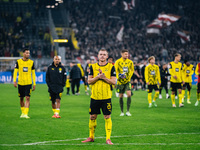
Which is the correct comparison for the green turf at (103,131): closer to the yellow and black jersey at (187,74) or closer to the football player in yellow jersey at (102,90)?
the football player in yellow jersey at (102,90)

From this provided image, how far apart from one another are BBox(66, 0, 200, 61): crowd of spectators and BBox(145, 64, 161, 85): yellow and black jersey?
26834 millimetres

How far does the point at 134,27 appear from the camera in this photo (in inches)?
2121

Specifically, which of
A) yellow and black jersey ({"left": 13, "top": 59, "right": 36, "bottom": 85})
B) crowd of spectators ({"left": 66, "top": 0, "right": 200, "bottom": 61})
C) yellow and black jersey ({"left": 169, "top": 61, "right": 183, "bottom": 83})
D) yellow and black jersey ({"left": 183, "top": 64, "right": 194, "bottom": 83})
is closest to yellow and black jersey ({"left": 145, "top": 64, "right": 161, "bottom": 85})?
yellow and black jersey ({"left": 169, "top": 61, "right": 183, "bottom": 83})

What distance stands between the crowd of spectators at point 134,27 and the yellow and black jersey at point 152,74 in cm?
2683

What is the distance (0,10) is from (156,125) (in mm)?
42199

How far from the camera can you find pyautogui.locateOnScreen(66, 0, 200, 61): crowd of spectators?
47.3 meters

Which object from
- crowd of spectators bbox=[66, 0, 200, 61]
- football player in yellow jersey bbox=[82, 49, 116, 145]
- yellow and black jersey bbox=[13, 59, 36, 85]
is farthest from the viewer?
crowd of spectators bbox=[66, 0, 200, 61]

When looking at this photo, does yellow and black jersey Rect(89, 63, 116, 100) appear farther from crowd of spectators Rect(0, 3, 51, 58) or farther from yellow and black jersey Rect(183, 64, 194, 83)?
crowd of spectators Rect(0, 3, 51, 58)

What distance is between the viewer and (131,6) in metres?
52.7

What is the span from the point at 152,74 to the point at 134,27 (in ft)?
123

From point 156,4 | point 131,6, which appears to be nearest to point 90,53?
point 131,6

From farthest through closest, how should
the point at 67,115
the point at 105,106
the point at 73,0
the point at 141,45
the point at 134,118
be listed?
the point at 73,0 < the point at 141,45 < the point at 67,115 < the point at 134,118 < the point at 105,106

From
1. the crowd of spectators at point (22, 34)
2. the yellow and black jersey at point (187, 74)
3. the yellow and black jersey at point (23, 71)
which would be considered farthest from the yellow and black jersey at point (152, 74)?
the crowd of spectators at point (22, 34)

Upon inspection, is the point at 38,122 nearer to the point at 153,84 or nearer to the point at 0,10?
the point at 153,84
